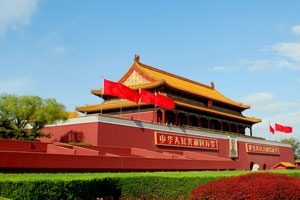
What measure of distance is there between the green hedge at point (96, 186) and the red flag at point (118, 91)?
10.9m

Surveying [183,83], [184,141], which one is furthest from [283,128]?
[184,141]

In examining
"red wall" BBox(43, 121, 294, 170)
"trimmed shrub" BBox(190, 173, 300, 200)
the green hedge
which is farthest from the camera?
"red wall" BBox(43, 121, 294, 170)

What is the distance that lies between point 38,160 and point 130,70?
2047 cm

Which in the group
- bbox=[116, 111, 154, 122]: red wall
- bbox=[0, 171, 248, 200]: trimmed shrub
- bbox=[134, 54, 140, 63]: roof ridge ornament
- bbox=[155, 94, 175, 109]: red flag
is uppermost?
bbox=[134, 54, 140, 63]: roof ridge ornament

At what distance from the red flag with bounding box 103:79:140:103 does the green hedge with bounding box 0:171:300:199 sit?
10946 mm

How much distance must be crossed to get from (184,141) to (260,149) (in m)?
15.6

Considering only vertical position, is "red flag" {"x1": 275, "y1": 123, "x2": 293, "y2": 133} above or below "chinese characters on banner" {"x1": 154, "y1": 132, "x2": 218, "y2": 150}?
above

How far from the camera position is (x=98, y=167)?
13438mm

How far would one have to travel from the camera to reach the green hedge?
721cm

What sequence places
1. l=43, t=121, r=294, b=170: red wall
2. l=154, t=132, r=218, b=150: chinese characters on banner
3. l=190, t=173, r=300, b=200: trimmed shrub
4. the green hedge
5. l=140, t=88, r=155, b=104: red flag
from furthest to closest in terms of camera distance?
l=154, t=132, r=218, b=150: chinese characters on banner, l=140, t=88, r=155, b=104: red flag, l=43, t=121, r=294, b=170: red wall, the green hedge, l=190, t=173, r=300, b=200: trimmed shrub

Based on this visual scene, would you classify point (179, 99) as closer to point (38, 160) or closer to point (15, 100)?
point (15, 100)

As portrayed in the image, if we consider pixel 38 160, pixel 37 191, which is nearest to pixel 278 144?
pixel 38 160

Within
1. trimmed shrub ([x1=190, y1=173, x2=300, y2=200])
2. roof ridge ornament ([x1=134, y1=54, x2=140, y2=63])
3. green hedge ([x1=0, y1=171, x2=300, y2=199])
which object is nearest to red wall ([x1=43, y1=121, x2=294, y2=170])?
green hedge ([x1=0, y1=171, x2=300, y2=199])

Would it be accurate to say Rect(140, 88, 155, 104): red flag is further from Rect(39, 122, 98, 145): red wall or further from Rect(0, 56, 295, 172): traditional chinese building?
Rect(39, 122, 98, 145): red wall
